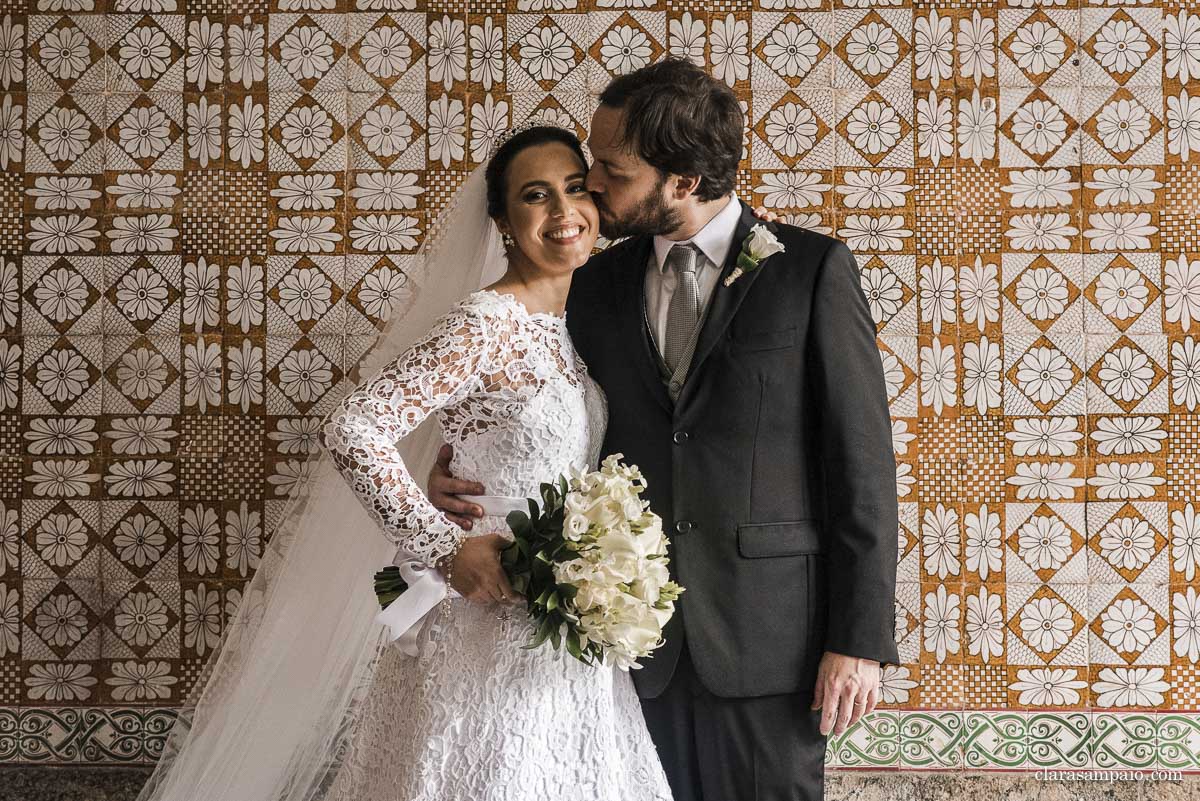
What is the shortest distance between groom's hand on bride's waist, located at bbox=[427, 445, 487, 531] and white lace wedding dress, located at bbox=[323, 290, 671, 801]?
2cm

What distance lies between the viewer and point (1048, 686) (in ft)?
9.62

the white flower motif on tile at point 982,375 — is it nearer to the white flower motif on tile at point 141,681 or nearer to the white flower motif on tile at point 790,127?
the white flower motif on tile at point 790,127

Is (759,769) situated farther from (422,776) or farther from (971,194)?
(971,194)

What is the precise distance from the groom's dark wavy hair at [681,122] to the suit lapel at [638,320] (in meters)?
0.21

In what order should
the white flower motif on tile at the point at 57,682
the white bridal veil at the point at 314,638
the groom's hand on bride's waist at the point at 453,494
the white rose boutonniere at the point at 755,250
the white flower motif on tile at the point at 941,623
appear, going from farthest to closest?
the white flower motif on tile at the point at 57,682
the white flower motif on tile at the point at 941,623
the white bridal veil at the point at 314,638
the white rose boutonniere at the point at 755,250
the groom's hand on bride's waist at the point at 453,494

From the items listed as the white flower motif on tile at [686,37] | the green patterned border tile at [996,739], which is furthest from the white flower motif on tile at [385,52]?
the green patterned border tile at [996,739]

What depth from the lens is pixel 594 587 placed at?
5.38ft

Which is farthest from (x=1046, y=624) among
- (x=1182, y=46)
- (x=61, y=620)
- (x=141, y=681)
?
(x=61, y=620)

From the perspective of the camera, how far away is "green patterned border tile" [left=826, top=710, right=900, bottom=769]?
2926 millimetres

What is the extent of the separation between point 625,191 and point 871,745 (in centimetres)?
185

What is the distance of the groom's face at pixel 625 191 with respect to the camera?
2.08 metres

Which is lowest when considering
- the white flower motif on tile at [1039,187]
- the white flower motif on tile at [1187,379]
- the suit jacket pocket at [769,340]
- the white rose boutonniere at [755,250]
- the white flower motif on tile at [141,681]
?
the white flower motif on tile at [141,681]

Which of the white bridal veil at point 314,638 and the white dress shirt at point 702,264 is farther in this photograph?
the white bridal veil at point 314,638

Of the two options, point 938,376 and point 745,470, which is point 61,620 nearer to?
point 745,470
